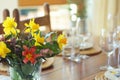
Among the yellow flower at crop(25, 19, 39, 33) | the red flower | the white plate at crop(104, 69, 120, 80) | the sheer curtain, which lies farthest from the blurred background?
the red flower

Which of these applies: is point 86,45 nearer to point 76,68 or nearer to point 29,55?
point 76,68

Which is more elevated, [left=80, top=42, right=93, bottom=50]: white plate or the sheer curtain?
the sheer curtain

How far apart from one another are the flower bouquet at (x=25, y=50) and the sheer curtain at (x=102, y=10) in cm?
195

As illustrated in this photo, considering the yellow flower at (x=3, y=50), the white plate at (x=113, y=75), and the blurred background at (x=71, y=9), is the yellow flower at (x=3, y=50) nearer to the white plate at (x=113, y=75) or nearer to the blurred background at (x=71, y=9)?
the white plate at (x=113, y=75)

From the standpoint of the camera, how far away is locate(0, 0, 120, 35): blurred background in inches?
118

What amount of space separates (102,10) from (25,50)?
2198mm

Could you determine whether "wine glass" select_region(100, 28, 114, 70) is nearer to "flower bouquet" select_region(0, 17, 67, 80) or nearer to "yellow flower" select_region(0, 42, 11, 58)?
"flower bouquet" select_region(0, 17, 67, 80)

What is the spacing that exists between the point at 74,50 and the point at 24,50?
614mm

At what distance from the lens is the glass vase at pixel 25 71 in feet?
3.34

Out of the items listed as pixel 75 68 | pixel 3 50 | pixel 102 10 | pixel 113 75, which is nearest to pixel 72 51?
pixel 75 68

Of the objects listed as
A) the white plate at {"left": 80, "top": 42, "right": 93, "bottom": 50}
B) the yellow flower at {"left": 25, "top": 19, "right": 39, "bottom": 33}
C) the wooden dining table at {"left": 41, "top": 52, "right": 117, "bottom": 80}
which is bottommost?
the wooden dining table at {"left": 41, "top": 52, "right": 117, "bottom": 80}

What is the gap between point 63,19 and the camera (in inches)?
129

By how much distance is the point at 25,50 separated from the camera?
3.19ft

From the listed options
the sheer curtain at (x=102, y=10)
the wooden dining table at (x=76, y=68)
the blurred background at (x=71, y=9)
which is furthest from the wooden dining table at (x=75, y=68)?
the sheer curtain at (x=102, y=10)
